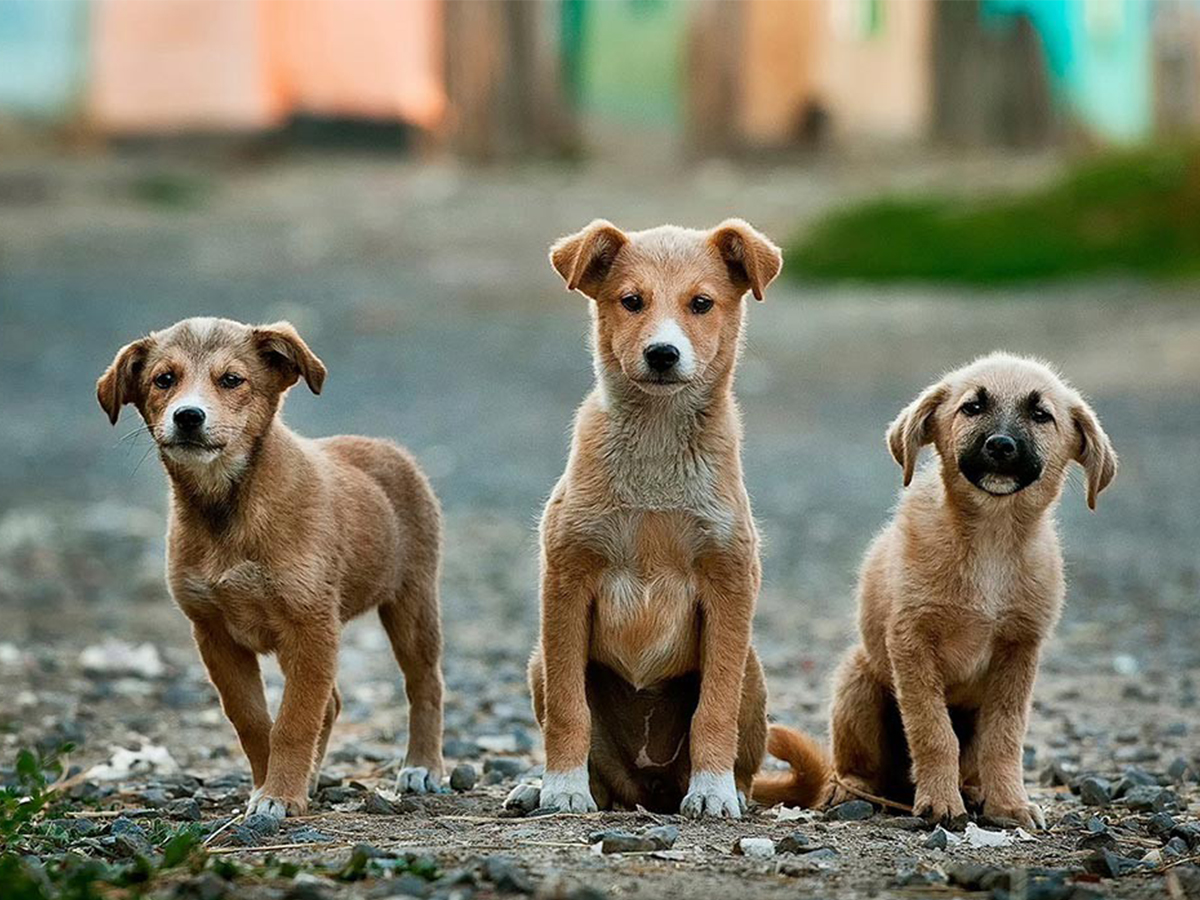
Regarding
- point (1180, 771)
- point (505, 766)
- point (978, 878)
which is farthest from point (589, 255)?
point (1180, 771)

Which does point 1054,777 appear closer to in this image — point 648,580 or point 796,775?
point 796,775

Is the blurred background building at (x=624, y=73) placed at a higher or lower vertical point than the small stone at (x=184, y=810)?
higher

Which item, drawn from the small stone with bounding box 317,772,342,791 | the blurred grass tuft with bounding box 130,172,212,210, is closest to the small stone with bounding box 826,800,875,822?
the small stone with bounding box 317,772,342,791

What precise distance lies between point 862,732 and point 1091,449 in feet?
3.88

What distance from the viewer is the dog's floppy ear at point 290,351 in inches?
241

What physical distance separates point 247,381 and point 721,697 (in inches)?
68.2

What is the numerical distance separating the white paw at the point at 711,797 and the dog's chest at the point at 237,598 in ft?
4.44

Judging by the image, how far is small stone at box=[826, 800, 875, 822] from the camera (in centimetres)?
615

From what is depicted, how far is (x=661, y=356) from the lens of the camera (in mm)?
5863

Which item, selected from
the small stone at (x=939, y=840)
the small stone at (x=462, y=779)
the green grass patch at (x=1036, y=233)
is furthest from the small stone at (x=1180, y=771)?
the green grass patch at (x=1036, y=233)

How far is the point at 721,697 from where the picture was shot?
5.96m

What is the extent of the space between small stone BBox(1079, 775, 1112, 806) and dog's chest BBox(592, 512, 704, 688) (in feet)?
5.29

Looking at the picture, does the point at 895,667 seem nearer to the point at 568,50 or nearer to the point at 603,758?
the point at 603,758

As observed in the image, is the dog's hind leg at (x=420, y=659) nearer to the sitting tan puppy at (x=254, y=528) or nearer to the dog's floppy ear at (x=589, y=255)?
the sitting tan puppy at (x=254, y=528)
